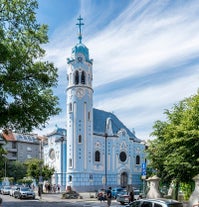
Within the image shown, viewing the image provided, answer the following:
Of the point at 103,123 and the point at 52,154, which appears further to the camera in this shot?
the point at 103,123

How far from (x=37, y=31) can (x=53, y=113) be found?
11.3 ft

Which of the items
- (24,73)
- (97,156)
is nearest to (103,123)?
(97,156)

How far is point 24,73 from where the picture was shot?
13906 millimetres

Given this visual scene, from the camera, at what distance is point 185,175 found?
983 inches

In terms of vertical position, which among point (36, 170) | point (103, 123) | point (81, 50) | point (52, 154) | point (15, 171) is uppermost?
point (81, 50)

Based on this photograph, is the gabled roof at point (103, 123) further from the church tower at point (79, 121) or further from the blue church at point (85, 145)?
the church tower at point (79, 121)

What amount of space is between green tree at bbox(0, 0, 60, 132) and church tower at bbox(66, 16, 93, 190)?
44.9 meters

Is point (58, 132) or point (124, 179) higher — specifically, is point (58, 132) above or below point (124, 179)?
above

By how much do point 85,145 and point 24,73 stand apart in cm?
4694

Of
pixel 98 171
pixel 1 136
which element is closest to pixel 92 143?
pixel 98 171

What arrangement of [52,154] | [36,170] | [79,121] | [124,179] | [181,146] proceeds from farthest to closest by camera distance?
[124,179] < [52,154] < [79,121] < [36,170] < [181,146]

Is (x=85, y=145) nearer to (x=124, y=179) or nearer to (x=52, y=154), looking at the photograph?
(x=52, y=154)

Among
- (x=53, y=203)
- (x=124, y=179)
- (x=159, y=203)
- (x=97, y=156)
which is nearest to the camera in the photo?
(x=159, y=203)

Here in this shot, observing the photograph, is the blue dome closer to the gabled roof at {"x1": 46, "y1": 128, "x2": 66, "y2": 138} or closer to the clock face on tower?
the clock face on tower
